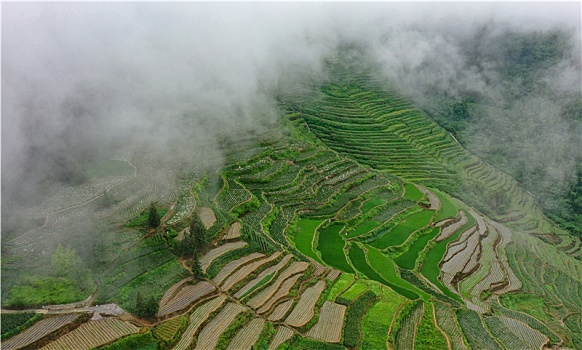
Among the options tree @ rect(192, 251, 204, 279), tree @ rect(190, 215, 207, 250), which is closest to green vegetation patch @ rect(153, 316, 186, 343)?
tree @ rect(192, 251, 204, 279)

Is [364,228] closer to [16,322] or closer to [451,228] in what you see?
[451,228]

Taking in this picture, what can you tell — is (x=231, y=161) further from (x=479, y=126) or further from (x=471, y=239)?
(x=479, y=126)

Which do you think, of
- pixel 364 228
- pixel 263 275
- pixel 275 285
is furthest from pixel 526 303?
pixel 263 275

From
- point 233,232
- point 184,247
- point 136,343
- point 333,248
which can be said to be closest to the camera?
point 136,343

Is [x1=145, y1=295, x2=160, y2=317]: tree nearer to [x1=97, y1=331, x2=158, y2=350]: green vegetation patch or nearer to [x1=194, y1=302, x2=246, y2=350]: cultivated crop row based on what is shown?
[x1=97, y1=331, x2=158, y2=350]: green vegetation patch

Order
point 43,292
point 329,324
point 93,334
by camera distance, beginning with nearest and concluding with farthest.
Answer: point 93,334, point 43,292, point 329,324

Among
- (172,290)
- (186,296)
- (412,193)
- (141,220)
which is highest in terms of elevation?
(141,220)

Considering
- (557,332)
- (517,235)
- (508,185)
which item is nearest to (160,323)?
(557,332)
